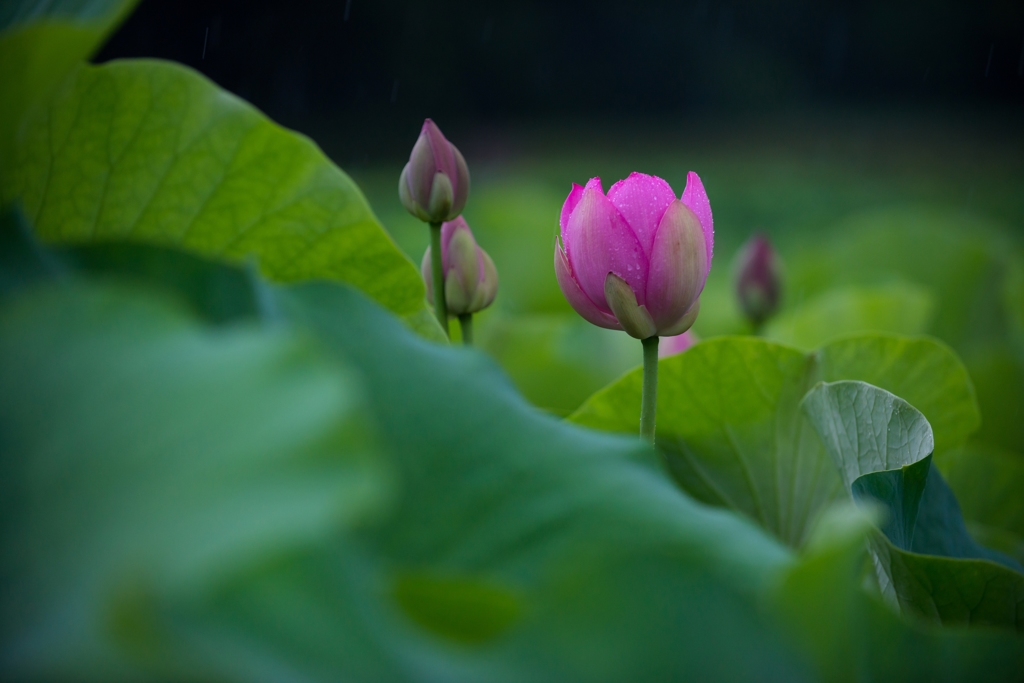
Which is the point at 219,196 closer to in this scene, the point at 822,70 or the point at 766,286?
the point at 766,286

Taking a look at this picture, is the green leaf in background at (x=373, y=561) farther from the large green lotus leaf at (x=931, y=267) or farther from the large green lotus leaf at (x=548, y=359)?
the large green lotus leaf at (x=931, y=267)

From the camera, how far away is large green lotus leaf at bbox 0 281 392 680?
0.22 m

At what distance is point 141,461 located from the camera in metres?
0.25

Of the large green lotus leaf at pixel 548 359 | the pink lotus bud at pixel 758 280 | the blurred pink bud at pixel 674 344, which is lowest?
the large green lotus leaf at pixel 548 359

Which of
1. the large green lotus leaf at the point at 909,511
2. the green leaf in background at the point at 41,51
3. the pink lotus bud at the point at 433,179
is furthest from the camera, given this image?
the pink lotus bud at the point at 433,179

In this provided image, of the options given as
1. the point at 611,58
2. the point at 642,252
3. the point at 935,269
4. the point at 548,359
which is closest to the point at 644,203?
the point at 642,252

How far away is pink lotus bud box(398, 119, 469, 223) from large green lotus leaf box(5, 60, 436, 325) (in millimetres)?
54

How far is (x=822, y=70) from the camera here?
1288cm

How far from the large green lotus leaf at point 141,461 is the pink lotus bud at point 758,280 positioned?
3.17ft

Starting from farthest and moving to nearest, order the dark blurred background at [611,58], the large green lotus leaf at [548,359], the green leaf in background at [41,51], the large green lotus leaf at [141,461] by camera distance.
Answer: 1. the dark blurred background at [611,58]
2. the large green lotus leaf at [548,359]
3. the green leaf in background at [41,51]
4. the large green lotus leaf at [141,461]

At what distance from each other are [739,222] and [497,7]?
9.70 metres

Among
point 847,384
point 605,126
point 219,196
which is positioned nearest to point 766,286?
point 847,384

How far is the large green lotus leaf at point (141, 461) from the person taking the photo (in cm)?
22

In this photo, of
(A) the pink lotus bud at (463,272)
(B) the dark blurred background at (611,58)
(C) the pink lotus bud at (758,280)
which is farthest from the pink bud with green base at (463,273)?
(B) the dark blurred background at (611,58)
